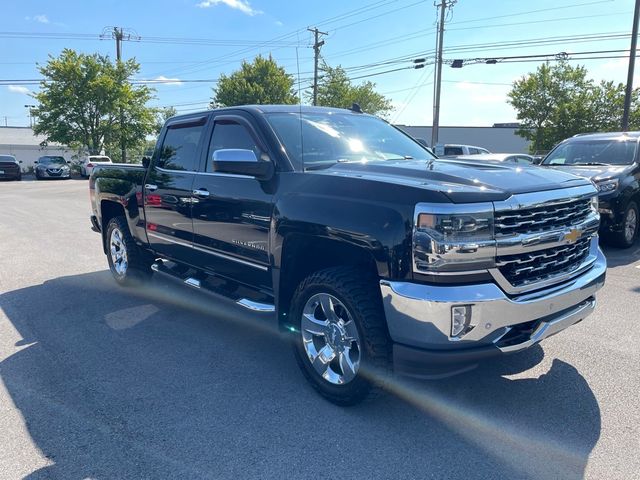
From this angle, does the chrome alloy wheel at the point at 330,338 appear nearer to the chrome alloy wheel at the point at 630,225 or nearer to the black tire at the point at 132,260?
the black tire at the point at 132,260

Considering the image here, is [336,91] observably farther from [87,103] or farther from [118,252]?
[118,252]

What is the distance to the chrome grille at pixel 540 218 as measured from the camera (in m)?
2.87

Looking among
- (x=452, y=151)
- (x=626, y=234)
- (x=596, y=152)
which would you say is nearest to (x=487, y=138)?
(x=596, y=152)

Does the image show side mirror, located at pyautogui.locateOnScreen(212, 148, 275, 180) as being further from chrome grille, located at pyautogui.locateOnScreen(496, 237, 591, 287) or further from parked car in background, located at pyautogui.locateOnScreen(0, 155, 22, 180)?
parked car in background, located at pyautogui.locateOnScreen(0, 155, 22, 180)

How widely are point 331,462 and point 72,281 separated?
528 cm

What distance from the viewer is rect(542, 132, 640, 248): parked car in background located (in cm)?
786

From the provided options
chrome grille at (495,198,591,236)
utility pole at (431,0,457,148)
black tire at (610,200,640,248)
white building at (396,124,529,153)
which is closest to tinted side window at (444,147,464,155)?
chrome grille at (495,198,591,236)

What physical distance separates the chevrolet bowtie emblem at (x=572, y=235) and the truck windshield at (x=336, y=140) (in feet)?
4.98

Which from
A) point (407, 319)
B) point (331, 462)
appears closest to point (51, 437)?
point (331, 462)

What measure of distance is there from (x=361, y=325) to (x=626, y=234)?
697 centimetres

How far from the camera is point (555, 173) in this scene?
3641 millimetres

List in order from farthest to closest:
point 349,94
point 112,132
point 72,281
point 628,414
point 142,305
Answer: point 349,94 < point 112,132 < point 72,281 < point 142,305 < point 628,414

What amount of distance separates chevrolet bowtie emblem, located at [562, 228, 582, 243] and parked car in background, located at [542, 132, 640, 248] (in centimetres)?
502

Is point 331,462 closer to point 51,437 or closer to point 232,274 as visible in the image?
point 51,437
